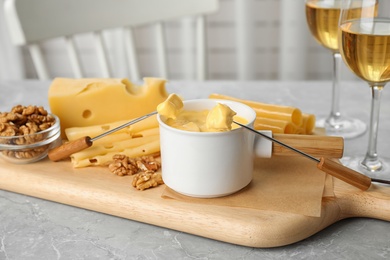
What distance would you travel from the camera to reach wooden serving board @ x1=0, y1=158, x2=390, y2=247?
79 cm

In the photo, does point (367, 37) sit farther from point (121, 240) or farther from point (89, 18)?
point (89, 18)

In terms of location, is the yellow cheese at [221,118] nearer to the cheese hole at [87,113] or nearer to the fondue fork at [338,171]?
the fondue fork at [338,171]

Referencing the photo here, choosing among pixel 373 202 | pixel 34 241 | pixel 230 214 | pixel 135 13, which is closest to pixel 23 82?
pixel 135 13

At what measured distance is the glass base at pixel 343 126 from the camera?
1164 mm

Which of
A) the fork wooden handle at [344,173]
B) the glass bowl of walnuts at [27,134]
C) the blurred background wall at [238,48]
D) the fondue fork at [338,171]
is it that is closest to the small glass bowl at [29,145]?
the glass bowl of walnuts at [27,134]

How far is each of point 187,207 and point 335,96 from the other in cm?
51

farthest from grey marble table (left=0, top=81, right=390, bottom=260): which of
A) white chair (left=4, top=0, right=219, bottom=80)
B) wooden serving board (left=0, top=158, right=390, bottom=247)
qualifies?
white chair (left=4, top=0, right=219, bottom=80)

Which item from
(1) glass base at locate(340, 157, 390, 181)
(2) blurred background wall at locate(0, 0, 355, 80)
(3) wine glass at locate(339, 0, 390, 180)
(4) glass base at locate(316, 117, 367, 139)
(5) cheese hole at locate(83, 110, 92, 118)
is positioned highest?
(3) wine glass at locate(339, 0, 390, 180)

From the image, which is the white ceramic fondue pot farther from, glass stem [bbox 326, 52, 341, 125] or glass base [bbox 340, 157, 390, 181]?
glass stem [bbox 326, 52, 341, 125]

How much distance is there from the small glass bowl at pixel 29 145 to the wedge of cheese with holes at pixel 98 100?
0.21 feet

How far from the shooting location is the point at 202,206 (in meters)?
0.84

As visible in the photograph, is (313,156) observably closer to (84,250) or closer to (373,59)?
(373,59)

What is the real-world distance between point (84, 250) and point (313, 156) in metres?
0.39

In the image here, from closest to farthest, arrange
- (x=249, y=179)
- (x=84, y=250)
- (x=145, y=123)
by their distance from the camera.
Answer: (x=84, y=250), (x=249, y=179), (x=145, y=123)
